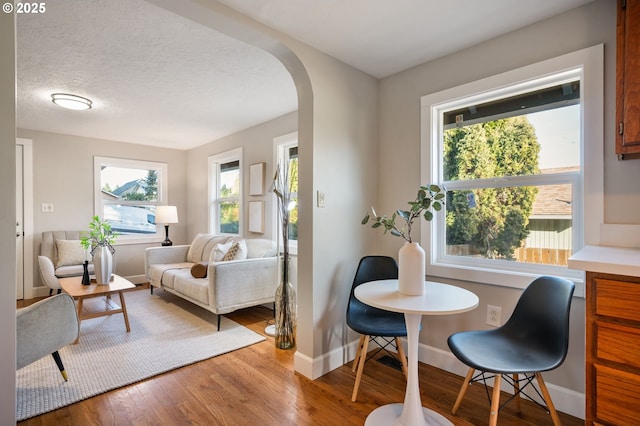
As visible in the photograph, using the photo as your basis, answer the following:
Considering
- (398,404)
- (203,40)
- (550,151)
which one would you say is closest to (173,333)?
(398,404)

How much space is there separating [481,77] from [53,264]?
211 inches

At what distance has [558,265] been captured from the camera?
1906mm

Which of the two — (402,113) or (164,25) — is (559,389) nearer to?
(402,113)

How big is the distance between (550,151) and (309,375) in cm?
211

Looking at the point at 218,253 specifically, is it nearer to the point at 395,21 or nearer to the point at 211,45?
the point at 211,45

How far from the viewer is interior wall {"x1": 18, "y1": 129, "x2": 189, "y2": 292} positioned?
439cm

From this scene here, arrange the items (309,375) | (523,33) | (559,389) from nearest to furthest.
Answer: (559,389) → (523,33) → (309,375)

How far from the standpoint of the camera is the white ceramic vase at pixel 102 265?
3.12 m

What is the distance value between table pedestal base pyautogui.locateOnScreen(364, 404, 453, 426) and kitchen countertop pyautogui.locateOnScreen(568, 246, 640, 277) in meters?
1.05

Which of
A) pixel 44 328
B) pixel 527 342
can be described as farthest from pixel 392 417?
pixel 44 328

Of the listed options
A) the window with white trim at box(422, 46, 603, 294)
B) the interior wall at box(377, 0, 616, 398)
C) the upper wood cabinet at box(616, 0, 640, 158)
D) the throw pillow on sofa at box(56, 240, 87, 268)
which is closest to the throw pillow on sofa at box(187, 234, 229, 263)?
the throw pillow on sofa at box(56, 240, 87, 268)

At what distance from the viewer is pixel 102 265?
312 cm

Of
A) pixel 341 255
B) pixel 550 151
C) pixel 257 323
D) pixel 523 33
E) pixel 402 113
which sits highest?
pixel 523 33

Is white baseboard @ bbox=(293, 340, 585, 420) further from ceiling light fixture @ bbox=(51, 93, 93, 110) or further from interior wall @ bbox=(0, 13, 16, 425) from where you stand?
A: ceiling light fixture @ bbox=(51, 93, 93, 110)
